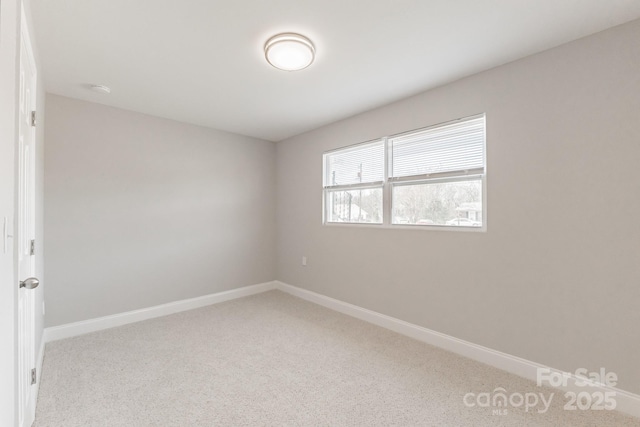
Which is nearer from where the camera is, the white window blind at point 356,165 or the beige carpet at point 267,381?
the beige carpet at point 267,381

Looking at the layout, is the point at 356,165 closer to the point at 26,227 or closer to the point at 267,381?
the point at 267,381

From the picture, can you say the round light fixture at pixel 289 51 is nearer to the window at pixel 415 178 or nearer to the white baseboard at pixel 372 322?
the window at pixel 415 178

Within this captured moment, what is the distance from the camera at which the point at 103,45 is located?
6.83 feet

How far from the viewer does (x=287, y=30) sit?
194 centimetres

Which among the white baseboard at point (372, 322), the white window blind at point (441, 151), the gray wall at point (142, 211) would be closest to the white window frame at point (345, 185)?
the white window blind at point (441, 151)

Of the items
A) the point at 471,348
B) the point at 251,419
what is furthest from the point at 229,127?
the point at 471,348

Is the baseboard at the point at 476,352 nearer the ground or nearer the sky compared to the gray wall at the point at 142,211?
nearer the ground

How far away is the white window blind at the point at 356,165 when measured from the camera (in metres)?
3.38

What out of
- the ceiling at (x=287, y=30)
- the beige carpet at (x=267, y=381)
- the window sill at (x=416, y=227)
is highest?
the ceiling at (x=287, y=30)

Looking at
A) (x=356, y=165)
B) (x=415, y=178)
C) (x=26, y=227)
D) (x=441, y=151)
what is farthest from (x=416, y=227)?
(x=26, y=227)

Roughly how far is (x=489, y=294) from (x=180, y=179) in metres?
3.75

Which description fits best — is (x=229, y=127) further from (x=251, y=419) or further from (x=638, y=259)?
(x=638, y=259)

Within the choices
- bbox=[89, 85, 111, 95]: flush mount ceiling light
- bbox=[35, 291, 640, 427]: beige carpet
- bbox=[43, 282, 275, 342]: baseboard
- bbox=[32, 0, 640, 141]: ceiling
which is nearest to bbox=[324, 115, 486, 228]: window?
bbox=[32, 0, 640, 141]: ceiling

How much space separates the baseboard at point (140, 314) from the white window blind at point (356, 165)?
2120mm
